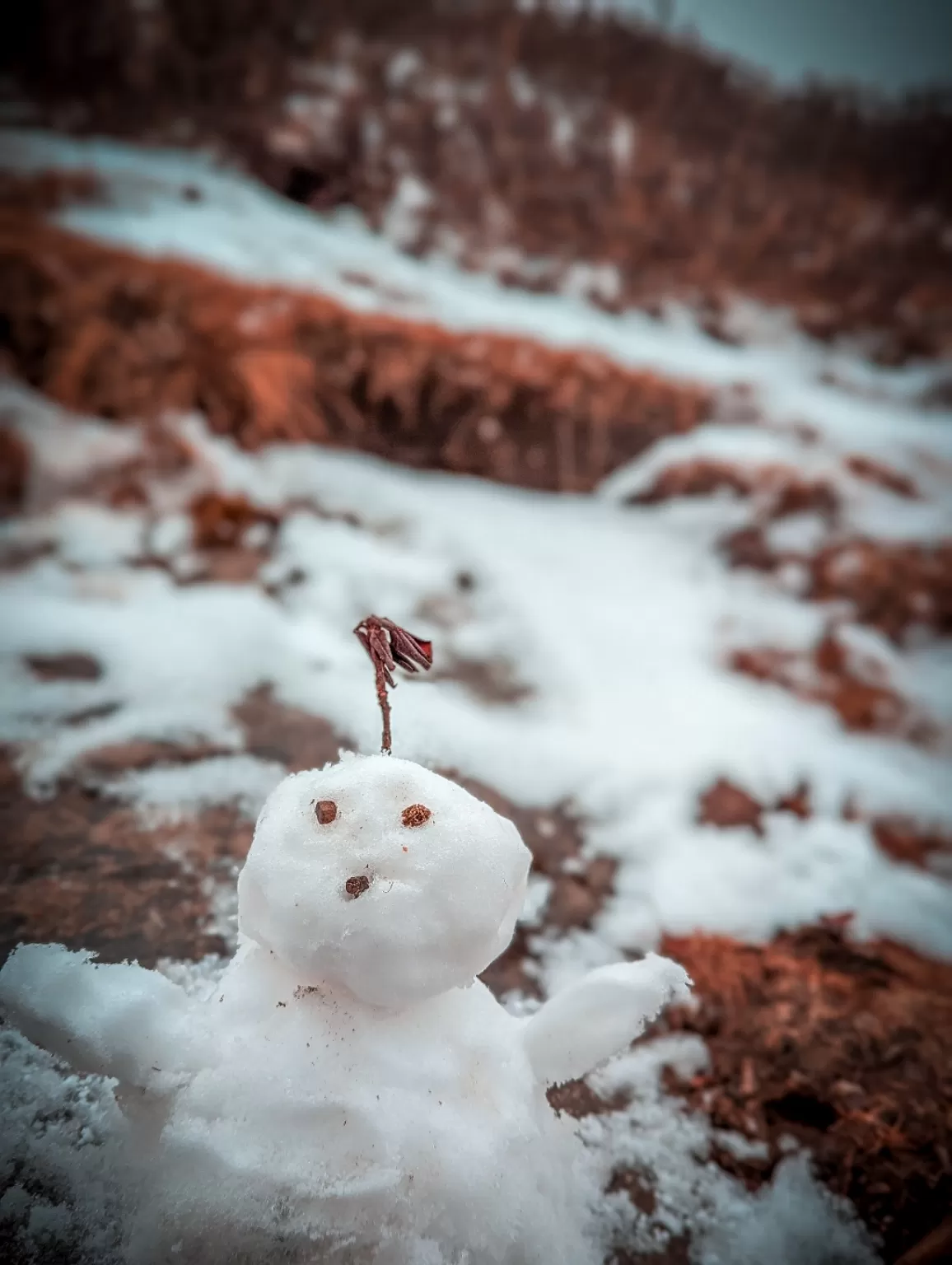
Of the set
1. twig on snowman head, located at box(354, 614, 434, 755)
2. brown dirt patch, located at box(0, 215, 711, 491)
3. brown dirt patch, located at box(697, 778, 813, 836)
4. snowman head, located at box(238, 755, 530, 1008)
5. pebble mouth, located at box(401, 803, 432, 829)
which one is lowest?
brown dirt patch, located at box(697, 778, 813, 836)

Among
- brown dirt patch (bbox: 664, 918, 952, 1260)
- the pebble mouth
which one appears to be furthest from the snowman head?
brown dirt patch (bbox: 664, 918, 952, 1260)

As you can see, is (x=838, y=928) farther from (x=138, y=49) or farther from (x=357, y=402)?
(x=138, y=49)

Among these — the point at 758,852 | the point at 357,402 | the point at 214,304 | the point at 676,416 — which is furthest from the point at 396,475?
the point at 758,852

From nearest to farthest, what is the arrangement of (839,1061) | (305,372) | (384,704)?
(384,704) → (839,1061) → (305,372)

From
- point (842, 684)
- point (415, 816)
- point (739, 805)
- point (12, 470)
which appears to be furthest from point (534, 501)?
point (415, 816)

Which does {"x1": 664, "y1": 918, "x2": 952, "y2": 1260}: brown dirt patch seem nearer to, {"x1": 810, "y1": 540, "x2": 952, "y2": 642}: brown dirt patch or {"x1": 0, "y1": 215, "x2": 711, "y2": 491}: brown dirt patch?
{"x1": 810, "y1": 540, "x2": 952, "y2": 642}: brown dirt patch

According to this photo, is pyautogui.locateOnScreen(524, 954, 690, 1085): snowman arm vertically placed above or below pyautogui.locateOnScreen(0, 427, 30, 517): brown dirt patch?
above

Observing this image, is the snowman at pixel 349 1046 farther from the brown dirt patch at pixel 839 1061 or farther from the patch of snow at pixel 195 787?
the patch of snow at pixel 195 787

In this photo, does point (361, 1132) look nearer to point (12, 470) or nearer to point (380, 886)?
point (380, 886)
